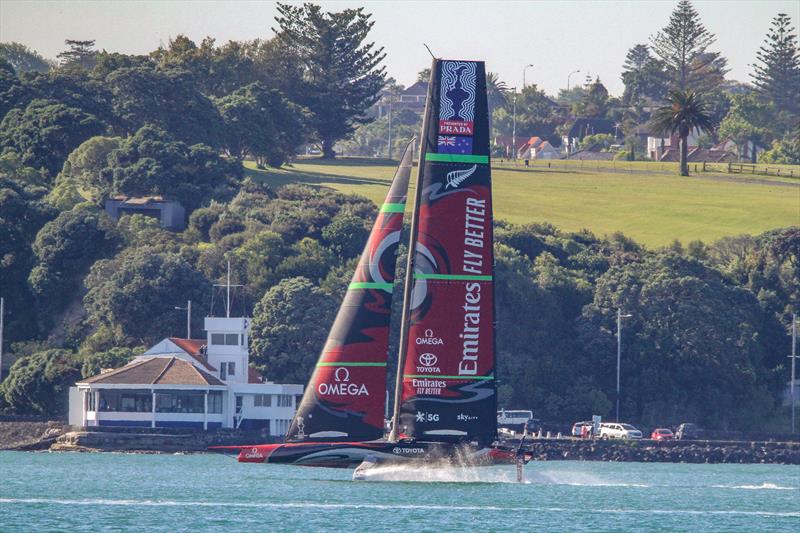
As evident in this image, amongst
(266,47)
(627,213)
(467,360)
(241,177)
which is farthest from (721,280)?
(266,47)

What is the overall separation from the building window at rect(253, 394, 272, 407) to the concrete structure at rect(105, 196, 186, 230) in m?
28.1

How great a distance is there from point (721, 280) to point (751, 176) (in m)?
47.2

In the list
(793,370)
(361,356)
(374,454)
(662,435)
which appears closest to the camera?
(374,454)

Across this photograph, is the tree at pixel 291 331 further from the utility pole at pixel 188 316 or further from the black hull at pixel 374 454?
the black hull at pixel 374 454

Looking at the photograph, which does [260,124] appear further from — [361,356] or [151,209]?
[361,356]

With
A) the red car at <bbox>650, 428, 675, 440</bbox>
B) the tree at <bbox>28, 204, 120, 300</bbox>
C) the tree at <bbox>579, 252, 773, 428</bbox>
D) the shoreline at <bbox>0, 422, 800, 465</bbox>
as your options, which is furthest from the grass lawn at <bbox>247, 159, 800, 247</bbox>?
the shoreline at <bbox>0, 422, 800, 465</bbox>

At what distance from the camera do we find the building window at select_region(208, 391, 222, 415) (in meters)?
76.2

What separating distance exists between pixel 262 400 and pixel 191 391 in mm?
3349

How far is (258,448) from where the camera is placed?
41.7 metres

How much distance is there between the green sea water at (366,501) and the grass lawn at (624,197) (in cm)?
5143

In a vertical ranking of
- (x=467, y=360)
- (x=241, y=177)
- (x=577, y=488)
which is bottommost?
A: (x=577, y=488)

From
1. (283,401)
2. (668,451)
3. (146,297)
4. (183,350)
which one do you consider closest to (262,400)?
(283,401)

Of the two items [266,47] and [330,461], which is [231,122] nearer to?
[266,47]

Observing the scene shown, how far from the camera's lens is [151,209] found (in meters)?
103
